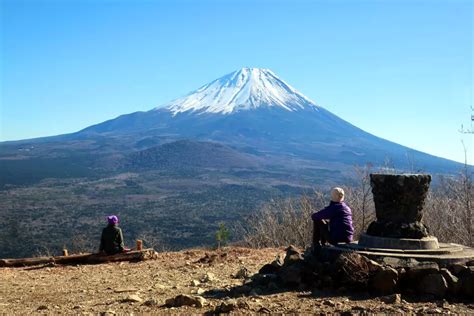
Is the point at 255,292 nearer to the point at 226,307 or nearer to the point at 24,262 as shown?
the point at 226,307

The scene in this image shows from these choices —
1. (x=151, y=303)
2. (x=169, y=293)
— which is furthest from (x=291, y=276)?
(x=151, y=303)

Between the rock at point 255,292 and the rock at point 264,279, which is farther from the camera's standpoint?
the rock at point 264,279

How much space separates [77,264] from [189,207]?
234 ft

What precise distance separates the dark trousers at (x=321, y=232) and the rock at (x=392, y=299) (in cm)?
212

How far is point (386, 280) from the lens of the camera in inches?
305

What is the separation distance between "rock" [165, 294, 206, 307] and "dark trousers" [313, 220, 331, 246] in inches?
103

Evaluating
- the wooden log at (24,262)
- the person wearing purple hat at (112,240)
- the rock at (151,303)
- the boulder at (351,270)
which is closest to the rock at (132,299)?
the rock at (151,303)

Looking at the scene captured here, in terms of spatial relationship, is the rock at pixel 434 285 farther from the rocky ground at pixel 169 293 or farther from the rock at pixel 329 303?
the rock at pixel 329 303

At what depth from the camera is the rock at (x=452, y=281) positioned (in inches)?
299

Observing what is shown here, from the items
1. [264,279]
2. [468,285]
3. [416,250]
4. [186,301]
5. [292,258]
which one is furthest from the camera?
[292,258]

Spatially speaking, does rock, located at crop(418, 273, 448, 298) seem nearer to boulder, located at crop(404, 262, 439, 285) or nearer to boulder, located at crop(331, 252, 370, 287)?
boulder, located at crop(404, 262, 439, 285)

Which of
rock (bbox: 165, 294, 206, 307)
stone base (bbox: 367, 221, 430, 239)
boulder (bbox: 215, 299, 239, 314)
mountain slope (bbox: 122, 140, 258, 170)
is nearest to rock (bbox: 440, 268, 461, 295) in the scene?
stone base (bbox: 367, 221, 430, 239)

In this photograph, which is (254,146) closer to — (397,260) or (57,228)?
(57,228)

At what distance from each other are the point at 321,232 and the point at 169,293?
2660 millimetres
